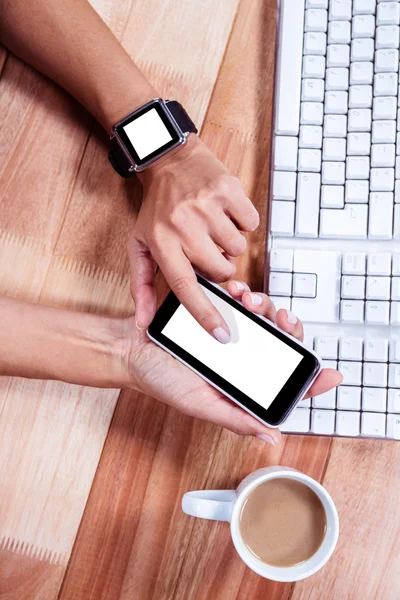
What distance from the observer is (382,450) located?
1.95 ft

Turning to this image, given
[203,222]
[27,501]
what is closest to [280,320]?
[203,222]

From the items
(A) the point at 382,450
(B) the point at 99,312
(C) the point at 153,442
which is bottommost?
(A) the point at 382,450

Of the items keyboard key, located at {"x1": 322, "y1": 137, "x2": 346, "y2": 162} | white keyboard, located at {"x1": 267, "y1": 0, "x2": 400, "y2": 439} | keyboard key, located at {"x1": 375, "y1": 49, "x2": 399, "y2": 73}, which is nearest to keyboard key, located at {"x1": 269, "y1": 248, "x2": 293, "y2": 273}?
white keyboard, located at {"x1": 267, "y1": 0, "x2": 400, "y2": 439}

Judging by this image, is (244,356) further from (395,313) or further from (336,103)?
(336,103)

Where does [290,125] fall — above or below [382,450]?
above

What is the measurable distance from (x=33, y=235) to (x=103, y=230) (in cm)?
8

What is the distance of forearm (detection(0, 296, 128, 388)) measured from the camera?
0.58 meters

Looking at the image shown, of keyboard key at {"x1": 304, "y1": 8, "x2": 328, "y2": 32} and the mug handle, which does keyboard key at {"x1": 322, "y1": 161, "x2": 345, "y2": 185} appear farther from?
the mug handle

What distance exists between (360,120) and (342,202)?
8 centimetres

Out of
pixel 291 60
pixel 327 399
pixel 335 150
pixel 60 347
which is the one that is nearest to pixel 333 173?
pixel 335 150

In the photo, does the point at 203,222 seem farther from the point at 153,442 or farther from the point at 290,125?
the point at 153,442

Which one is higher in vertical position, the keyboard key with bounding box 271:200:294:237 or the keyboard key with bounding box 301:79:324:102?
the keyboard key with bounding box 301:79:324:102

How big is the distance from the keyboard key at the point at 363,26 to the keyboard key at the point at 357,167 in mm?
124

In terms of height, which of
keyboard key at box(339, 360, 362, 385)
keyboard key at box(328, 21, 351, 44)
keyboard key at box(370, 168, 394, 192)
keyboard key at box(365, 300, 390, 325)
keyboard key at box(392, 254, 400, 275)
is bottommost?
keyboard key at box(339, 360, 362, 385)
